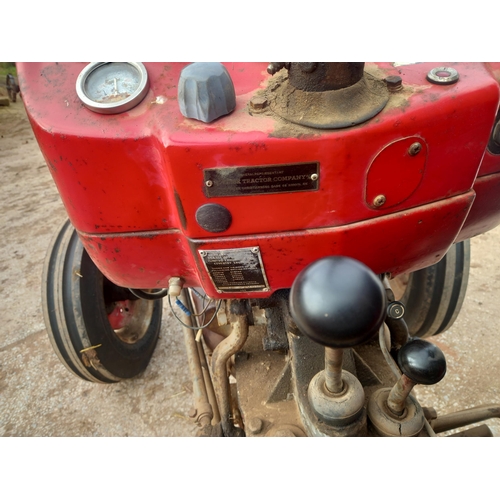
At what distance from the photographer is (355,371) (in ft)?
4.15

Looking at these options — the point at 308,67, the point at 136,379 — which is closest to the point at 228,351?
the point at 308,67

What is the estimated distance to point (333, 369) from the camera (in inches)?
35.9

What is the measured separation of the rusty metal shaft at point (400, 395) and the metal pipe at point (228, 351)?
0.46 m

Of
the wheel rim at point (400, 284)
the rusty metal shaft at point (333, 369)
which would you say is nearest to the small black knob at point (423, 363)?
the rusty metal shaft at point (333, 369)

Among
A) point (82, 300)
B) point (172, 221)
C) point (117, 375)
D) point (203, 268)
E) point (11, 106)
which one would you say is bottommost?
point (11, 106)

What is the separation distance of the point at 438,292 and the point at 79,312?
152 centimetres

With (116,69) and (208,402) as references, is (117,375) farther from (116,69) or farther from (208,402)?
(116,69)

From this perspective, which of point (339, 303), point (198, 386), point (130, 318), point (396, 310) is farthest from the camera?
point (130, 318)

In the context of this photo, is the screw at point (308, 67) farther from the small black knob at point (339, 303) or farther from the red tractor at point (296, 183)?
the small black knob at point (339, 303)

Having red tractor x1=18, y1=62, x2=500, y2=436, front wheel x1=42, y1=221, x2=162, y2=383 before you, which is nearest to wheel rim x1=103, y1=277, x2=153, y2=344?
front wheel x1=42, y1=221, x2=162, y2=383

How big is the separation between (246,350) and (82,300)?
2.41 ft

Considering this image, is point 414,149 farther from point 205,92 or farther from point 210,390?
point 210,390

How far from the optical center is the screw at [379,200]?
3.05 ft
